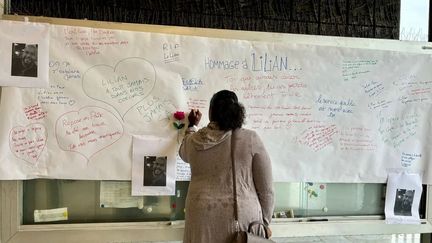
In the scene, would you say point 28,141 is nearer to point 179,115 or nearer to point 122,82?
point 122,82

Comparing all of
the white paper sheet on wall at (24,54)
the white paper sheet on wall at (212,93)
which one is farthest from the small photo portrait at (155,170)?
the white paper sheet on wall at (24,54)

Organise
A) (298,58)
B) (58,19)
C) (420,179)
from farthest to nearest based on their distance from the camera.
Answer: (420,179) → (298,58) → (58,19)

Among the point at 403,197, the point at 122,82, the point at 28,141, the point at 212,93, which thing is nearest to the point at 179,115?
the point at 212,93

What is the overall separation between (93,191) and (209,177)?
670 millimetres

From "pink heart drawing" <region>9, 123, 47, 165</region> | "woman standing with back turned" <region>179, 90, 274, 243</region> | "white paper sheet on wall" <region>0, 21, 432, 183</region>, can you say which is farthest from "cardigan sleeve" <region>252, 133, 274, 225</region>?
"pink heart drawing" <region>9, 123, 47, 165</region>

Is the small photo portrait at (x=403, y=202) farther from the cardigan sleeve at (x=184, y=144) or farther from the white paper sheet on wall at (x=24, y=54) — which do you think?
the white paper sheet on wall at (x=24, y=54)

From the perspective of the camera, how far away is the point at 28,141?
1.90 metres

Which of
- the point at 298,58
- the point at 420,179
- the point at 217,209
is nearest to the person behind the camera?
the point at 217,209

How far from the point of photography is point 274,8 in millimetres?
2307

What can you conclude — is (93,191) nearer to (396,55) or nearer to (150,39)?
(150,39)

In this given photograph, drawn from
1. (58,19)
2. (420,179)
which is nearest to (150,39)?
(58,19)

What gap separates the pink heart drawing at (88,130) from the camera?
1.94 meters

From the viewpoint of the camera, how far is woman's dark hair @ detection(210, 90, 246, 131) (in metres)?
1.69

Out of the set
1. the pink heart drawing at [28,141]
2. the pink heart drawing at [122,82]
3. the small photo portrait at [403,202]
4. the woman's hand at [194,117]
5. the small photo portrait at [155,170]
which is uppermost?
the pink heart drawing at [122,82]
